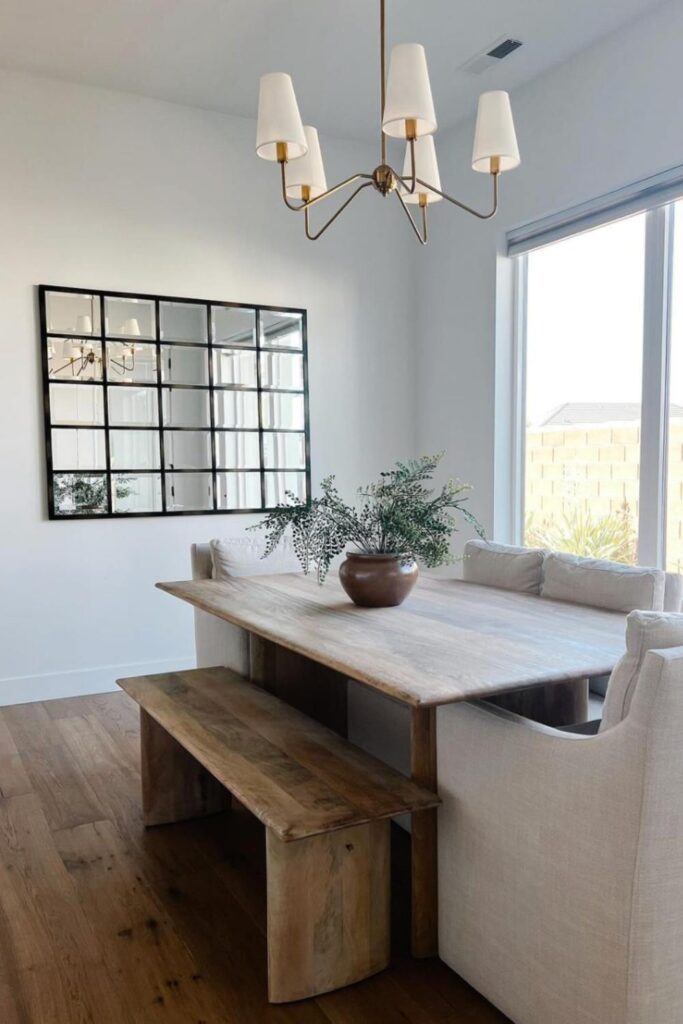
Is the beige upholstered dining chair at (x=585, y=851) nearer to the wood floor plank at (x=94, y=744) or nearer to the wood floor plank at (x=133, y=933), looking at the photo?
the wood floor plank at (x=133, y=933)

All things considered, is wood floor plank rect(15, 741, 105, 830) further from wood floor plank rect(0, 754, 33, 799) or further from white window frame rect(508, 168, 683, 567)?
white window frame rect(508, 168, 683, 567)

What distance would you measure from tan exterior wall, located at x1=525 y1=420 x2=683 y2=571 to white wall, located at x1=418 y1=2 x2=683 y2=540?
0.23 metres

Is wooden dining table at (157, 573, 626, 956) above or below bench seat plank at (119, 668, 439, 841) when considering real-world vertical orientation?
above

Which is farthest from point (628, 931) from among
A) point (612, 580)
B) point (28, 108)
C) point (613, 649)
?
point (28, 108)

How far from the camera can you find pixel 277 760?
6.36ft

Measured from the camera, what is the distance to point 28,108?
381 cm

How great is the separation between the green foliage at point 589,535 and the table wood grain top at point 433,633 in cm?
109

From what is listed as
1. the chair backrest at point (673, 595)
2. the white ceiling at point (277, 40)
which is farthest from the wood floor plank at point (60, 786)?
the white ceiling at point (277, 40)

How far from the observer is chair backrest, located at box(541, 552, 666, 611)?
2365 millimetres

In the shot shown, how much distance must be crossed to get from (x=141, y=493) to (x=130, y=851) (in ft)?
6.89

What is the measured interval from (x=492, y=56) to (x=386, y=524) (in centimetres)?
252

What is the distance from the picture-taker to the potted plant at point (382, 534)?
2.38 m

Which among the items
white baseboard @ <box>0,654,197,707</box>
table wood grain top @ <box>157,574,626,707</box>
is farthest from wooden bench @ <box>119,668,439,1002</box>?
white baseboard @ <box>0,654,197,707</box>

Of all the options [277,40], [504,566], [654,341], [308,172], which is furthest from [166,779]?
[277,40]
